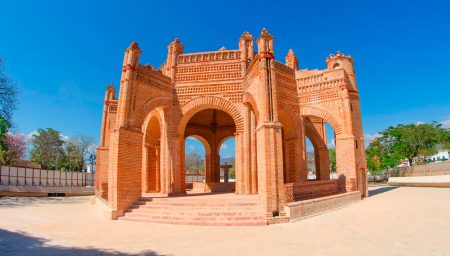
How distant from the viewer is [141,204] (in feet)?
34.0

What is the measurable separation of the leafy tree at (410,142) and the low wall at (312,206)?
22.3 m

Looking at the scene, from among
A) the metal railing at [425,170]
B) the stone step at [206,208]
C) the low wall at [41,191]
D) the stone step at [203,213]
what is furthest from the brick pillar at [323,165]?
the low wall at [41,191]

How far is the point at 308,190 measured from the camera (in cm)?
1083

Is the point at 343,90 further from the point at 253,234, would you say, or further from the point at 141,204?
the point at 141,204

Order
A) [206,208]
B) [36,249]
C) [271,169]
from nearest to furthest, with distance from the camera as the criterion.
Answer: [36,249]
[271,169]
[206,208]

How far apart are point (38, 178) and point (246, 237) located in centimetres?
2206

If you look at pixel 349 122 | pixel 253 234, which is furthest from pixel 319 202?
pixel 349 122

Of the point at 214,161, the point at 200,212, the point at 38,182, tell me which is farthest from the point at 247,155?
the point at 38,182

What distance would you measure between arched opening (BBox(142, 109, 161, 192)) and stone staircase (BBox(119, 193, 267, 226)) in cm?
511

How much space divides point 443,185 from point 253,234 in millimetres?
17024

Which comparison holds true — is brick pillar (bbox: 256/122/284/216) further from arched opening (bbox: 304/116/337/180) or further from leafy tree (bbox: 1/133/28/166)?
leafy tree (bbox: 1/133/28/166)

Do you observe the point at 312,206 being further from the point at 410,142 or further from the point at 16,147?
the point at 16,147

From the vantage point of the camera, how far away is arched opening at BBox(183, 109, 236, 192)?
65.0ft

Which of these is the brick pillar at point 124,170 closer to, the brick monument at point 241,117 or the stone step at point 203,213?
the brick monument at point 241,117
